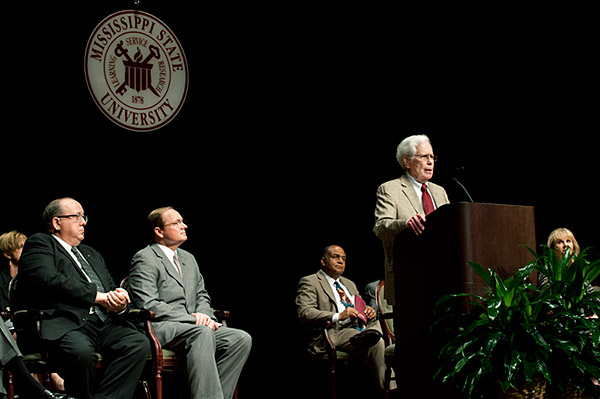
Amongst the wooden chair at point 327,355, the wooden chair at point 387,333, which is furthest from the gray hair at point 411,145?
the wooden chair at point 327,355

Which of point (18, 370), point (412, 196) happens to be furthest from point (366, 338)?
point (18, 370)

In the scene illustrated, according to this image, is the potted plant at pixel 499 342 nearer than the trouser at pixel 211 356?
Yes

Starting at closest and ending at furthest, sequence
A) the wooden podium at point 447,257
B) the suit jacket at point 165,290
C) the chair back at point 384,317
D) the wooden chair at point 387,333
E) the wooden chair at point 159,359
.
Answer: the wooden podium at point 447,257, the wooden chair at point 159,359, the suit jacket at point 165,290, the wooden chair at point 387,333, the chair back at point 384,317

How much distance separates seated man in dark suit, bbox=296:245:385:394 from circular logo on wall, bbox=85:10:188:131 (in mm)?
1498

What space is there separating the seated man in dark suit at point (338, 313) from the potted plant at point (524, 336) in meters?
1.91

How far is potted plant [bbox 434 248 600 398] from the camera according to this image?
269cm

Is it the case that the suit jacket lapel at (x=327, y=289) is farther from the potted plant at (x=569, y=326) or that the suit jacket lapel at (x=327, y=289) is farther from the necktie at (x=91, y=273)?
the potted plant at (x=569, y=326)

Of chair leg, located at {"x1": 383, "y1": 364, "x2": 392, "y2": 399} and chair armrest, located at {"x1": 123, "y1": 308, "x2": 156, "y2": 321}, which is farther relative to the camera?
chair leg, located at {"x1": 383, "y1": 364, "x2": 392, "y2": 399}

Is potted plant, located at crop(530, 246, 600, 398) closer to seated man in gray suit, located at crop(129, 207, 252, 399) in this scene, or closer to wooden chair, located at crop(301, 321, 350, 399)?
seated man in gray suit, located at crop(129, 207, 252, 399)

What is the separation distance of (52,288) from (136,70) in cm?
161

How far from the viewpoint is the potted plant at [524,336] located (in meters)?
2.69

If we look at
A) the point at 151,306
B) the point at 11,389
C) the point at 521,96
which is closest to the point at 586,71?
the point at 521,96

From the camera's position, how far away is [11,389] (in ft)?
12.8

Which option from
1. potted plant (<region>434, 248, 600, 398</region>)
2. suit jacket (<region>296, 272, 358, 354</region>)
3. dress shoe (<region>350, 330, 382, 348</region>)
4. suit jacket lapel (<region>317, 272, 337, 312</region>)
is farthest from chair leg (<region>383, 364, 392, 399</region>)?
potted plant (<region>434, 248, 600, 398</region>)
